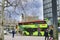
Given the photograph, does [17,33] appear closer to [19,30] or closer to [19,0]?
[19,30]

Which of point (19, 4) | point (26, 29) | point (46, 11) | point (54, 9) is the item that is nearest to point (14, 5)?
point (19, 4)

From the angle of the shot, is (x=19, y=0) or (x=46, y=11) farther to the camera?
(x=46, y=11)

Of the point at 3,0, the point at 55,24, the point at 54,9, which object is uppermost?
the point at 3,0

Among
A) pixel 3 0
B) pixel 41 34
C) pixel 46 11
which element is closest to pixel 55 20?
pixel 3 0

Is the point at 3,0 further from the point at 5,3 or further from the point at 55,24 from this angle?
the point at 55,24

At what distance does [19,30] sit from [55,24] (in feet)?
138

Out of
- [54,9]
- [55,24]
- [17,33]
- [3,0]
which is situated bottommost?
[17,33]

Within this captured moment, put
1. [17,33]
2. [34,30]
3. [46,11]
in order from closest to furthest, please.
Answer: [34,30] → [17,33] → [46,11]

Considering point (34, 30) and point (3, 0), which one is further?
point (34, 30)

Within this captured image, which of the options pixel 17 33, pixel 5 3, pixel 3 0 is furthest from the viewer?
pixel 17 33

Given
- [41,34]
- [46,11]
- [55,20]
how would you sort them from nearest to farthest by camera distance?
[55,20] → [41,34] → [46,11]

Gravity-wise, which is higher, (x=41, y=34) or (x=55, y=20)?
(x=55, y=20)

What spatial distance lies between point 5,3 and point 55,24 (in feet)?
38.1

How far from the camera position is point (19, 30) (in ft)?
168
